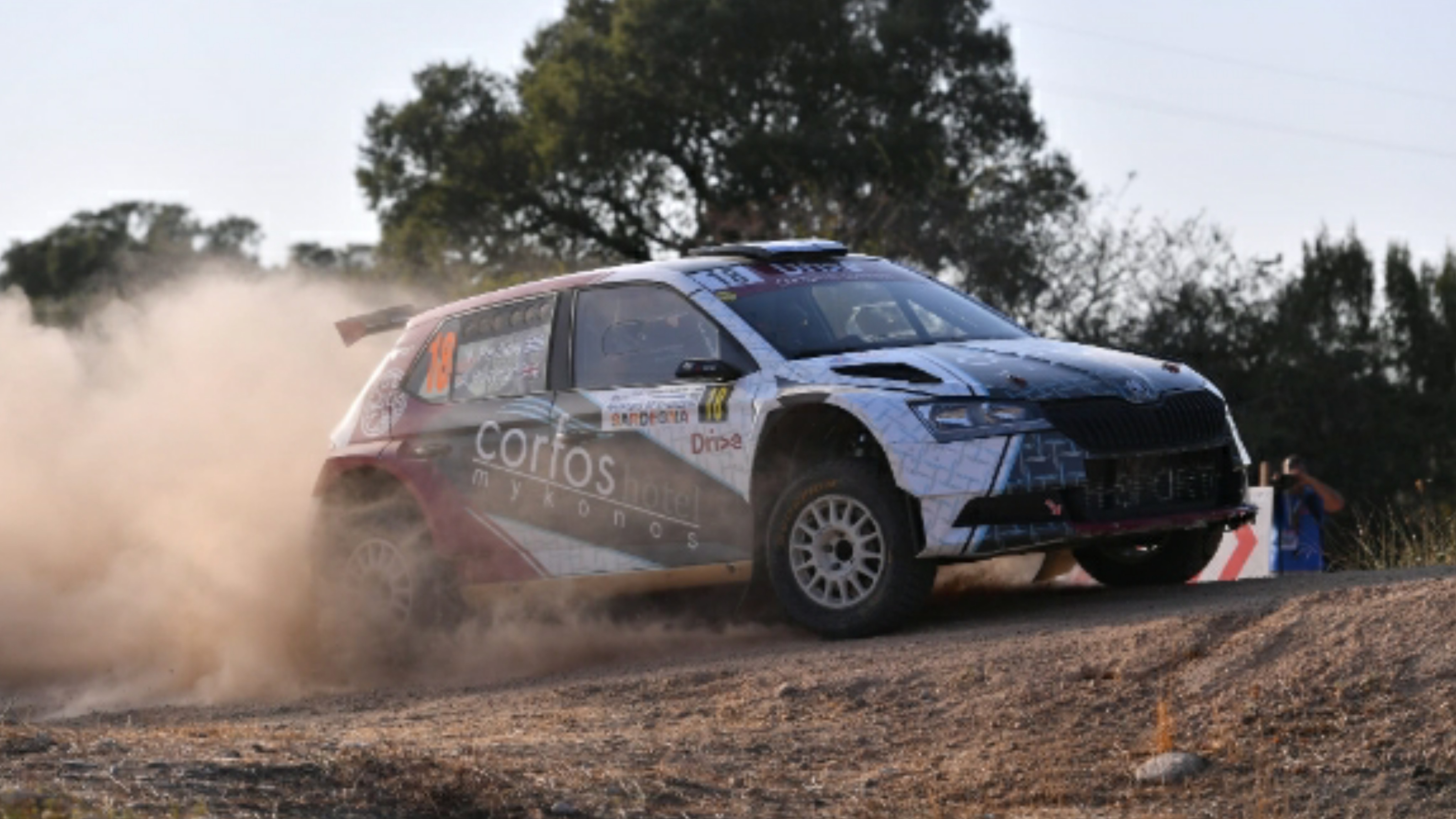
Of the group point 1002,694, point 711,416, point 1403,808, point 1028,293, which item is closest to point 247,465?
point 711,416

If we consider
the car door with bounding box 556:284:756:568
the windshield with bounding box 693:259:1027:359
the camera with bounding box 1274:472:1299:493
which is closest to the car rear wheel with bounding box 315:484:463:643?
the car door with bounding box 556:284:756:568

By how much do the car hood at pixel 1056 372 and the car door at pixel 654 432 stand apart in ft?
3.22

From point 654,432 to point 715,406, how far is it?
36 centimetres

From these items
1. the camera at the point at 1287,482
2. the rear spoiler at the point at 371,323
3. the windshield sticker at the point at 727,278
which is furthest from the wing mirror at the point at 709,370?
the camera at the point at 1287,482

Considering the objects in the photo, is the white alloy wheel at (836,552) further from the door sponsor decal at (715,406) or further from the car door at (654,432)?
the door sponsor decal at (715,406)

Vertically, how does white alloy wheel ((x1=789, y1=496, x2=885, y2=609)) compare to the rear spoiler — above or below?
below

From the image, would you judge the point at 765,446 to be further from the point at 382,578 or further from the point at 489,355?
the point at 382,578

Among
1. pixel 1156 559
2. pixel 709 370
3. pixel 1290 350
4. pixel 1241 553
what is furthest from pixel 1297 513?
pixel 1290 350

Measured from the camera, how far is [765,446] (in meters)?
9.42

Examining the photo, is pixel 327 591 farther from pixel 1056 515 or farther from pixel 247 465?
pixel 1056 515

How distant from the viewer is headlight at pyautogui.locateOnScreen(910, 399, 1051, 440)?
8.70 m

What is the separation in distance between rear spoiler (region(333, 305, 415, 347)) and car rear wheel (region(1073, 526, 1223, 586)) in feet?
13.2

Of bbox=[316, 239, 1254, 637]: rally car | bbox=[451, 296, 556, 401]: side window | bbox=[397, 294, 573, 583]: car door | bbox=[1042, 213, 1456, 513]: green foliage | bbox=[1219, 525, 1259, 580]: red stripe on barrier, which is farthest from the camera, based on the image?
bbox=[1042, 213, 1456, 513]: green foliage

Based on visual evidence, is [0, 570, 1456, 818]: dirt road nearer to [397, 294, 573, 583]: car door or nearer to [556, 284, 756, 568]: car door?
[556, 284, 756, 568]: car door
